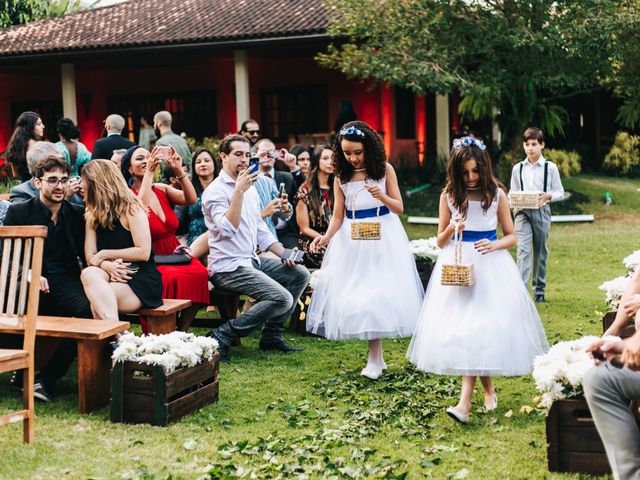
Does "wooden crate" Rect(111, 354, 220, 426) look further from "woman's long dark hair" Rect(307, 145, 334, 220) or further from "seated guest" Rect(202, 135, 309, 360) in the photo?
"woman's long dark hair" Rect(307, 145, 334, 220)

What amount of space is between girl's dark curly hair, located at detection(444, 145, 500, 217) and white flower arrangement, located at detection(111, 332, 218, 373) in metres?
1.98

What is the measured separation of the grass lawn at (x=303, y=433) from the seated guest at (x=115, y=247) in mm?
821

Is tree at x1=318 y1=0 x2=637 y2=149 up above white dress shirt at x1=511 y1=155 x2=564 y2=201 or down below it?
above

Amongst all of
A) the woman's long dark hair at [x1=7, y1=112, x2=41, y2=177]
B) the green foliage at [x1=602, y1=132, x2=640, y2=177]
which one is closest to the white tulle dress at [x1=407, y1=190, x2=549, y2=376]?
the woman's long dark hair at [x1=7, y1=112, x2=41, y2=177]

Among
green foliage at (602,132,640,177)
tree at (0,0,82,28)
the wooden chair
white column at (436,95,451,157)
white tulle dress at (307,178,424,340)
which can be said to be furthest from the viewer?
tree at (0,0,82,28)

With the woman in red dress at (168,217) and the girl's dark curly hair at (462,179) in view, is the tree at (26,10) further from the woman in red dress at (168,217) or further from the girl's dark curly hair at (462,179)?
the girl's dark curly hair at (462,179)

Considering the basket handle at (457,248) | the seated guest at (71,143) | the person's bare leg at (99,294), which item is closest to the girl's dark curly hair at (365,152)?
the basket handle at (457,248)

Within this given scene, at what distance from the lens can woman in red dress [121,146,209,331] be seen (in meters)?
7.60

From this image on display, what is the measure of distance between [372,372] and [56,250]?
8.58ft

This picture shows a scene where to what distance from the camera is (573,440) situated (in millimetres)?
4773

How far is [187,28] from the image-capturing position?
2227cm

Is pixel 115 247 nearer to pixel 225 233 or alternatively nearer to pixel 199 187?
pixel 225 233

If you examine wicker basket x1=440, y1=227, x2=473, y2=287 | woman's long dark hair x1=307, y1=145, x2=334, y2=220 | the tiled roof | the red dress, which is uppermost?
the tiled roof

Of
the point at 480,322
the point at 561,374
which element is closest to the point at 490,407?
the point at 480,322
